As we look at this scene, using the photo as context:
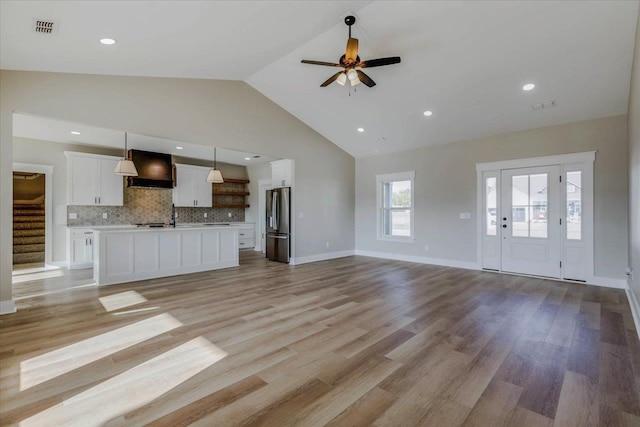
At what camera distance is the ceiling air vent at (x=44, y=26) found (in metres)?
2.66

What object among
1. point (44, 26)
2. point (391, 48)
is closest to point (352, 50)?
point (391, 48)

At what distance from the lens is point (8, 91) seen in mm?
3496

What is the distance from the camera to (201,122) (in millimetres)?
5285

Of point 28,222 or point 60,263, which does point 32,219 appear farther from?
point 60,263

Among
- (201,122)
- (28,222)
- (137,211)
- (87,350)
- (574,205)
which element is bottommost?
(87,350)

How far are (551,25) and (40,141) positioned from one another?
9.21 m

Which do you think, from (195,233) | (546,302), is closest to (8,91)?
(195,233)

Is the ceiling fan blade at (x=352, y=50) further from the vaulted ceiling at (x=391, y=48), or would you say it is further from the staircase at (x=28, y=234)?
the staircase at (x=28, y=234)

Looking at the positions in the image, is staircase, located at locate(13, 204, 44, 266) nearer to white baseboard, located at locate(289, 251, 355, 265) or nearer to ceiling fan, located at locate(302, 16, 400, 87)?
white baseboard, located at locate(289, 251, 355, 265)

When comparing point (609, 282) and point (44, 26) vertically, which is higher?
point (44, 26)

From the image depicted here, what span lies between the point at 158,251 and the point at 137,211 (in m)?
2.93

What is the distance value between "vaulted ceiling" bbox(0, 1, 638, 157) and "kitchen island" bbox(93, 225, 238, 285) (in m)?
2.61

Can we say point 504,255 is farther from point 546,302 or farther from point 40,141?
point 40,141

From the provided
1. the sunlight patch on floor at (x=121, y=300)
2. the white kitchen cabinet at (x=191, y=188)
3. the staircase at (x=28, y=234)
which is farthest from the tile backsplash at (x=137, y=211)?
the sunlight patch on floor at (x=121, y=300)
